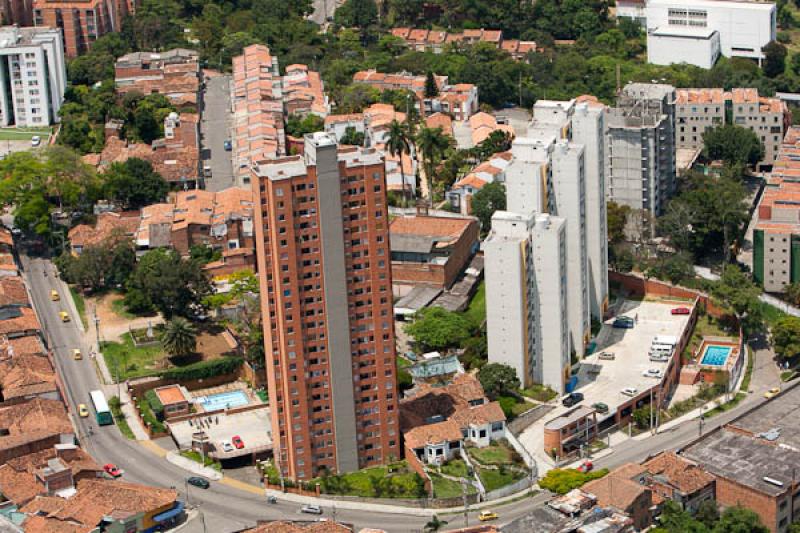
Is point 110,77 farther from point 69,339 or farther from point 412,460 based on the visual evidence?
point 412,460

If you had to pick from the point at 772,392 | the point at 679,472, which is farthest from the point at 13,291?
the point at 772,392

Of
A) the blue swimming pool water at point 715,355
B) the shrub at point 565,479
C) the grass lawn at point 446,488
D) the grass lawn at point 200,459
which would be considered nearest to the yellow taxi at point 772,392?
the blue swimming pool water at point 715,355

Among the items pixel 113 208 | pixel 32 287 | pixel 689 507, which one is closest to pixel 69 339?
pixel 32 287

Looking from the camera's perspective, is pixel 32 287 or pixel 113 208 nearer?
pixel 32 287

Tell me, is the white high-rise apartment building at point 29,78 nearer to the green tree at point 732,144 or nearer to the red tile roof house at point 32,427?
the red tile roof house at point 32,427

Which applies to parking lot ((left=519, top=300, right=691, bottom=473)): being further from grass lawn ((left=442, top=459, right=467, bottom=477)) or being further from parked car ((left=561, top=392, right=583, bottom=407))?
grass lawn ((left=442, top=459, right=467, bottom=477))
